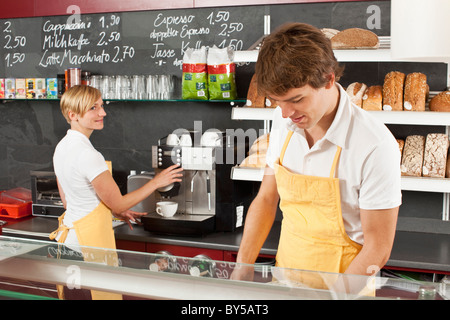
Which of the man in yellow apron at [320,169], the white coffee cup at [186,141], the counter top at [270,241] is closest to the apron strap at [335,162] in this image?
the man in yellow apron at [320,169]

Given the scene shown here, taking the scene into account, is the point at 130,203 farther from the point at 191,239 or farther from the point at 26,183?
Result: the point at 26,183

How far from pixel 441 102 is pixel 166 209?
1.63 meters

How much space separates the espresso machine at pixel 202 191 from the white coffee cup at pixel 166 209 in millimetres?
30

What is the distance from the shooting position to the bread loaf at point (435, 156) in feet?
9.49

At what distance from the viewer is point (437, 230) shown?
3.28 meters

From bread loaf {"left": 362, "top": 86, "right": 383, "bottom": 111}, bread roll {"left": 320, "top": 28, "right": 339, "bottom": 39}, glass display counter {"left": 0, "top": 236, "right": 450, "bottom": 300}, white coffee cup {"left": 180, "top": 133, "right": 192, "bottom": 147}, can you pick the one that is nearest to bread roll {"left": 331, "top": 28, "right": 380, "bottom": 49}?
bread roll {"left": 320, "top": 28, "right": 339, "bottom": 39}

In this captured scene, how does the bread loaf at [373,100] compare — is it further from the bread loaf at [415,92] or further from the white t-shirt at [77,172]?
the white t-shirt at [77,172]

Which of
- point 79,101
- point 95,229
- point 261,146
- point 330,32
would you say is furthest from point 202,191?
point 330,32

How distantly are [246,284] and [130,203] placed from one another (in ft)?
5.60

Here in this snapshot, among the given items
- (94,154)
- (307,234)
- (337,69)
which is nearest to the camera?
(337,69)

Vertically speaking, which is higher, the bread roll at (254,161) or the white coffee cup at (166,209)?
the bread roll at (254,161)

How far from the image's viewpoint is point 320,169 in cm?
185

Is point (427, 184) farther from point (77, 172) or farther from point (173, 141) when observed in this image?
point (77, 172)

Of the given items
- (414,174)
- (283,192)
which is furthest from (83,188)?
(414,174)
